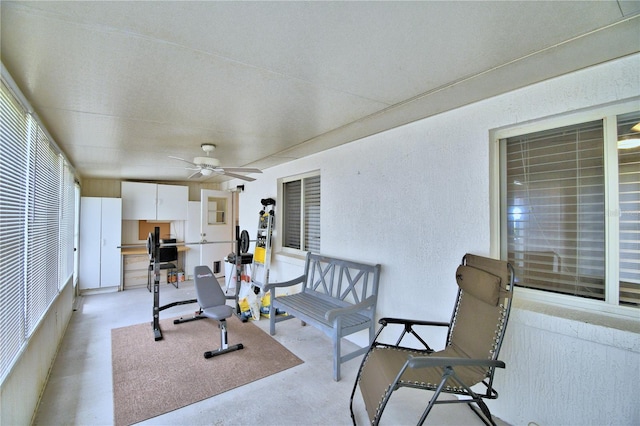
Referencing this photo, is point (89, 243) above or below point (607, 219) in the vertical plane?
below

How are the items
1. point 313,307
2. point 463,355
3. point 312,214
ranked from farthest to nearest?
1. point 312,214
2. point 313,307
3. point 463,355

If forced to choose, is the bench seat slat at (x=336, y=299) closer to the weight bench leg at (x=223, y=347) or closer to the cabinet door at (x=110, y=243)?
the weight bench leg at (x=223, y=347)

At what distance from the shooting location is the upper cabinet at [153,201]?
610cm

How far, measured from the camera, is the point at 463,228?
2268mm

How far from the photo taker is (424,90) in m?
1.98

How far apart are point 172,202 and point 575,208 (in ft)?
22.5

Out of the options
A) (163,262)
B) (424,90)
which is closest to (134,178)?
(163,262)

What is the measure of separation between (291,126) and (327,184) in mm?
1142

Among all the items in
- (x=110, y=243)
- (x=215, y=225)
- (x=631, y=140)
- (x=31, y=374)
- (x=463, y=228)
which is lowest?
(x=31, y=374)

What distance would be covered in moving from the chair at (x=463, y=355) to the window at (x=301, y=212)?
7.43 feet

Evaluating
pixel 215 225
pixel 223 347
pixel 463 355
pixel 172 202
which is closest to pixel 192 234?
pixel 215 225

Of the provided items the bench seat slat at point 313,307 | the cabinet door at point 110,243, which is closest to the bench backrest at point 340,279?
the bench seat slat at point 313,307

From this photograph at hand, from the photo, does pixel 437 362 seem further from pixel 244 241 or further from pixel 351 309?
pixel 244 241

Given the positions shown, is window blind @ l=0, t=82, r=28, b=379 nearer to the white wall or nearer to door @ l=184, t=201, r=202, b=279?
the white wall
